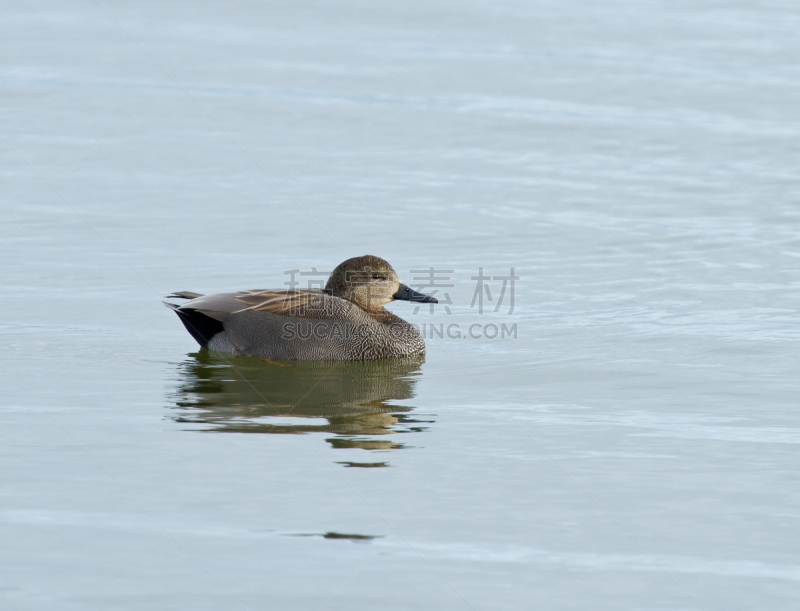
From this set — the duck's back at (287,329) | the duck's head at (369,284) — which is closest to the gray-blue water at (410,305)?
the duck's back at (287,329)

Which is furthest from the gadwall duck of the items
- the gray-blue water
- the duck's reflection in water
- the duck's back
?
the gray-blue water

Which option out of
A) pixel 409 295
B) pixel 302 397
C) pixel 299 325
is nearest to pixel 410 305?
pixel 409 295

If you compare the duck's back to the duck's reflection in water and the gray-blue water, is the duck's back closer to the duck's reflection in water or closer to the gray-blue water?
the duck's reflection in water

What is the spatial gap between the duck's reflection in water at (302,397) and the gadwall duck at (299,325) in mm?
112

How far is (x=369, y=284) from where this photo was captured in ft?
36.9

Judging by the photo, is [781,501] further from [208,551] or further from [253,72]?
[253,72]

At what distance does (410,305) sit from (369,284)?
1522 mm

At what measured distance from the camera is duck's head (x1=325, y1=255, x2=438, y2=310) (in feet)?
36.5

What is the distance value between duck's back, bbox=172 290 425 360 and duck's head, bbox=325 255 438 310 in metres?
0.35

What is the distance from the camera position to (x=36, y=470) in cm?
723

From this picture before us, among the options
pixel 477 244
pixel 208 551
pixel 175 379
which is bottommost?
pixel 208 551

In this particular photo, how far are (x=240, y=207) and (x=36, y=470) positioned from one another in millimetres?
7763

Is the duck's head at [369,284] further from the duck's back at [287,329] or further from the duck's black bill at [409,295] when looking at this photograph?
the duck's back at [287,329]

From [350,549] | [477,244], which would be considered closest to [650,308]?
[477,244]
